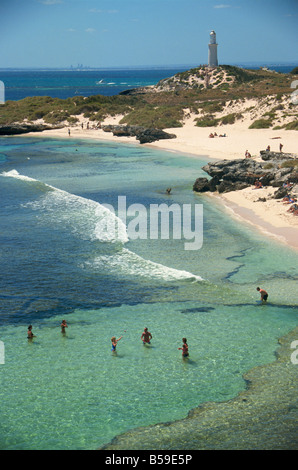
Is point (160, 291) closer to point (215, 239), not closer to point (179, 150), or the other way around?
point (215, 239)

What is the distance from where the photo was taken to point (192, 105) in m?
83.2

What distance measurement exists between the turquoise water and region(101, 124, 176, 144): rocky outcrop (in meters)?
31.7

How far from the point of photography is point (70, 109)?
90.7m

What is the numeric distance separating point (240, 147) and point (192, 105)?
30.0m

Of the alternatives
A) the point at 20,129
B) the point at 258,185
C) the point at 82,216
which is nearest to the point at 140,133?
the point at 20,129

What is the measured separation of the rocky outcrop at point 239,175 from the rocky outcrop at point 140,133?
25.6 meters

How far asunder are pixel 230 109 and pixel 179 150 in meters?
20.5

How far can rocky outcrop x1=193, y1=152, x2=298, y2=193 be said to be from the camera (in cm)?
3884

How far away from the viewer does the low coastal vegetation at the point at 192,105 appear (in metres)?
70.3

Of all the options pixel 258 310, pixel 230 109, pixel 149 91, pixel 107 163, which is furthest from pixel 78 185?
pixel 149 91

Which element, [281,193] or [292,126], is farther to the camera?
[292,126]

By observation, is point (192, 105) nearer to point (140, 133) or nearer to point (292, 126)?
point (140, 133)

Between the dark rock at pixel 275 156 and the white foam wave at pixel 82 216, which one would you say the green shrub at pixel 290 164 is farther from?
the white foam wave at pixel 82 216

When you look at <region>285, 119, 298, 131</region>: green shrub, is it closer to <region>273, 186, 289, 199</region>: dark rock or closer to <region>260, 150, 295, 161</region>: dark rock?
<region>260, 150, 295, 161</region>: dark rock
